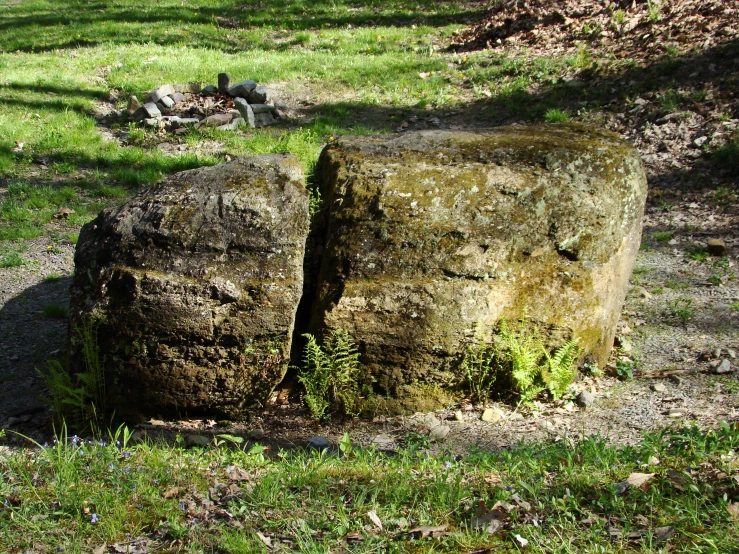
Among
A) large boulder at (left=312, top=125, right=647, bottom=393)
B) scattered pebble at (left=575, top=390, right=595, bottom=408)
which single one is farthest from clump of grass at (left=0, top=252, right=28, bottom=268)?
scattered pebble at (left=575, top=390, right=595, bottom=408)

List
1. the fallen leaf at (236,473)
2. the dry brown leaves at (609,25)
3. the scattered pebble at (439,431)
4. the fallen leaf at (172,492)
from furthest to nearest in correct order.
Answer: the dry brown leaves at (609,25) → the scattered pebble at (439,431) → the fallen leaf at (236,473) → the fallen leaf at (172,492)

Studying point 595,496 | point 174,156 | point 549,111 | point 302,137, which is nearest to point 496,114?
point 549,111

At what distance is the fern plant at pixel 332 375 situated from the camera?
4.73m

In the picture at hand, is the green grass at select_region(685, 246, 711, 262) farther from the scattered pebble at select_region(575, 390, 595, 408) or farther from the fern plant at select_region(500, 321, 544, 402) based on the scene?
the fern plant at select_region(500, 321, 544, 402)

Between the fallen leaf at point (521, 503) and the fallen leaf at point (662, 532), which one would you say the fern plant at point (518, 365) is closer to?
the fallen leaf at point (521, 503)

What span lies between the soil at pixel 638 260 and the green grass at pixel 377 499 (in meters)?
0.65

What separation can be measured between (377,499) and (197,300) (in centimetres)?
192

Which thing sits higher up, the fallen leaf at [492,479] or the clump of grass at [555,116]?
the clump of grass at [555,116]

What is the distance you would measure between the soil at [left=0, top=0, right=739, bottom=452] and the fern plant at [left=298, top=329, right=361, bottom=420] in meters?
0.14

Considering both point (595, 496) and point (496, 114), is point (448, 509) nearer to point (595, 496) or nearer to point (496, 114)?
point (595, 496)

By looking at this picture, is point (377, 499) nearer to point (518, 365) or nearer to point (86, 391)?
point (518, 365)

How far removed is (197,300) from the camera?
463cm

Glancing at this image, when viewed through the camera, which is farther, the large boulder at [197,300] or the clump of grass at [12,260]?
the clump of grass at [12,260]

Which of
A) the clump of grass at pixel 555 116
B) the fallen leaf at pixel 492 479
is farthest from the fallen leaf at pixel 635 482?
the clump of grass at pixel 555 116
